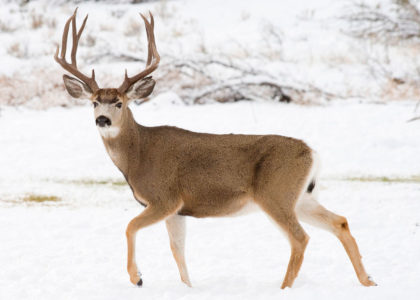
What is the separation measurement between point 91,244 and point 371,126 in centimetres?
920

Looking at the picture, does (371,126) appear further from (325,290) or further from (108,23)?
(108,23)

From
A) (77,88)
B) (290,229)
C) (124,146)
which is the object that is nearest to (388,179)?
(290,229)

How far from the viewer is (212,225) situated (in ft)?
29.7

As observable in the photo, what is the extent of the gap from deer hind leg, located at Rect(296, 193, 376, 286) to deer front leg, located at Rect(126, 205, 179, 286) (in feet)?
3.47

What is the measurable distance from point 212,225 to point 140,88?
302 cm

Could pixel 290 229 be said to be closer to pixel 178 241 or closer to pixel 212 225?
pixel 178 241

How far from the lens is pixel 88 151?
15078 millimetres

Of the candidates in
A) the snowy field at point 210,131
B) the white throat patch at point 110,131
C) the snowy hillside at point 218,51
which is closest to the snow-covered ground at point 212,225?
the snowy field at point 210,131

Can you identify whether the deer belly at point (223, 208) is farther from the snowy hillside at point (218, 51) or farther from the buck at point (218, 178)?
the snowy hillside at point (218, 51)

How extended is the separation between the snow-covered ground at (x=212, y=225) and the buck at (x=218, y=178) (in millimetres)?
479

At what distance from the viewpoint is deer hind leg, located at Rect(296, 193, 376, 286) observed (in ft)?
19.9

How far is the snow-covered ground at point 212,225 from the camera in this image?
20.9 ft

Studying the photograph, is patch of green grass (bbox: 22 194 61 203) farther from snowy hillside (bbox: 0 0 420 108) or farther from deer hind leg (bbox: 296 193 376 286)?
snowy hillside (bbox: 0 0 420 108)

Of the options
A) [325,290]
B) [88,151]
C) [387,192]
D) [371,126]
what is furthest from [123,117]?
[371,126]
